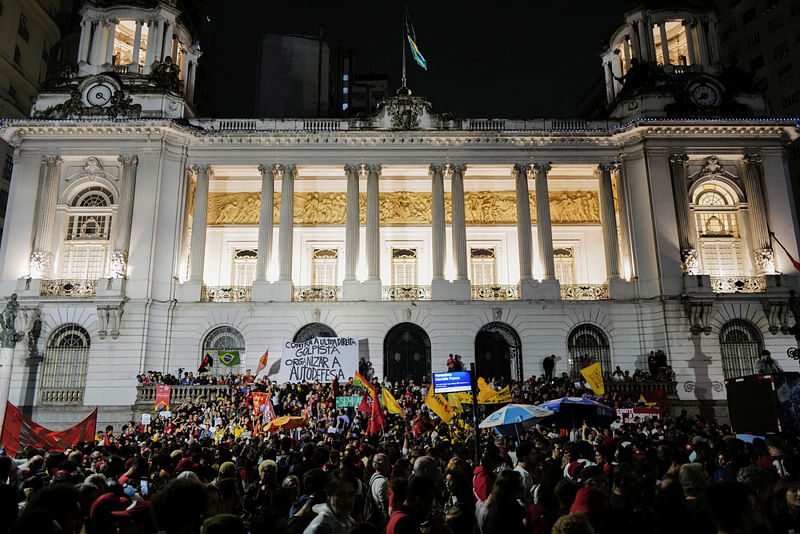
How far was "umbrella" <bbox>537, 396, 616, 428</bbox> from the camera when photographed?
49.3ft

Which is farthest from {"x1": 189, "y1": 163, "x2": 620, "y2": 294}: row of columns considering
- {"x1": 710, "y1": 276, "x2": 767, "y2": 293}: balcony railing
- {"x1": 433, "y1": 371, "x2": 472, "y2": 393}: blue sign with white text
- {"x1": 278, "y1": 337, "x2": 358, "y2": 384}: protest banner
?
{"x1": 433, "y1": 371, "x2": 472, "y2": 393}: blue sign with white text

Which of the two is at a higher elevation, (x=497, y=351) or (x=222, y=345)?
(x=222, y=345)

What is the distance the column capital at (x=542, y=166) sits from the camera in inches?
1346

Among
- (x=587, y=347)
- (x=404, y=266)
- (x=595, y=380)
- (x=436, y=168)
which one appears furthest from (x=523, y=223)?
(x=595, y=380)

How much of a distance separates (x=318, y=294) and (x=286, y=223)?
4588 millimetres

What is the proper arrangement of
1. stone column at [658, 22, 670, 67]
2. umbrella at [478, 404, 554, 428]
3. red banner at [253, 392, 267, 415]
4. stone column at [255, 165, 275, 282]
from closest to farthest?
umbrella at [478, 404, 554, 428], red banner at [253, 392, 267, 415], stone column at [255, 165, 275, 282], stone column at [658, 22, 670, 67]

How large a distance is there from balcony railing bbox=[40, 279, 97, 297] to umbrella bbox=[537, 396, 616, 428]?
983 inches

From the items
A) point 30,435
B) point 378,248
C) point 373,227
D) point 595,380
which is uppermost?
point 373,227

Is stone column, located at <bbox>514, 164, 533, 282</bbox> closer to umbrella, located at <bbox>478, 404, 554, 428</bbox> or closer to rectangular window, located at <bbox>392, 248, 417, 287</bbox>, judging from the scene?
rectangular window, located at <bbox>392, 248, 417, 287</bbox>

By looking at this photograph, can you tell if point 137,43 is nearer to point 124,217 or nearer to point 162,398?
point 124,217

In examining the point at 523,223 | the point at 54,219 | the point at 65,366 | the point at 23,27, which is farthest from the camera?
the point at 23,27

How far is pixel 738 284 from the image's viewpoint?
1241 inches

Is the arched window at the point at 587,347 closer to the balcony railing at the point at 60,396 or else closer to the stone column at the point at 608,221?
the stone column at the point at 608,221

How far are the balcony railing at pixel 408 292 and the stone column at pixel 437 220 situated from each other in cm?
87
